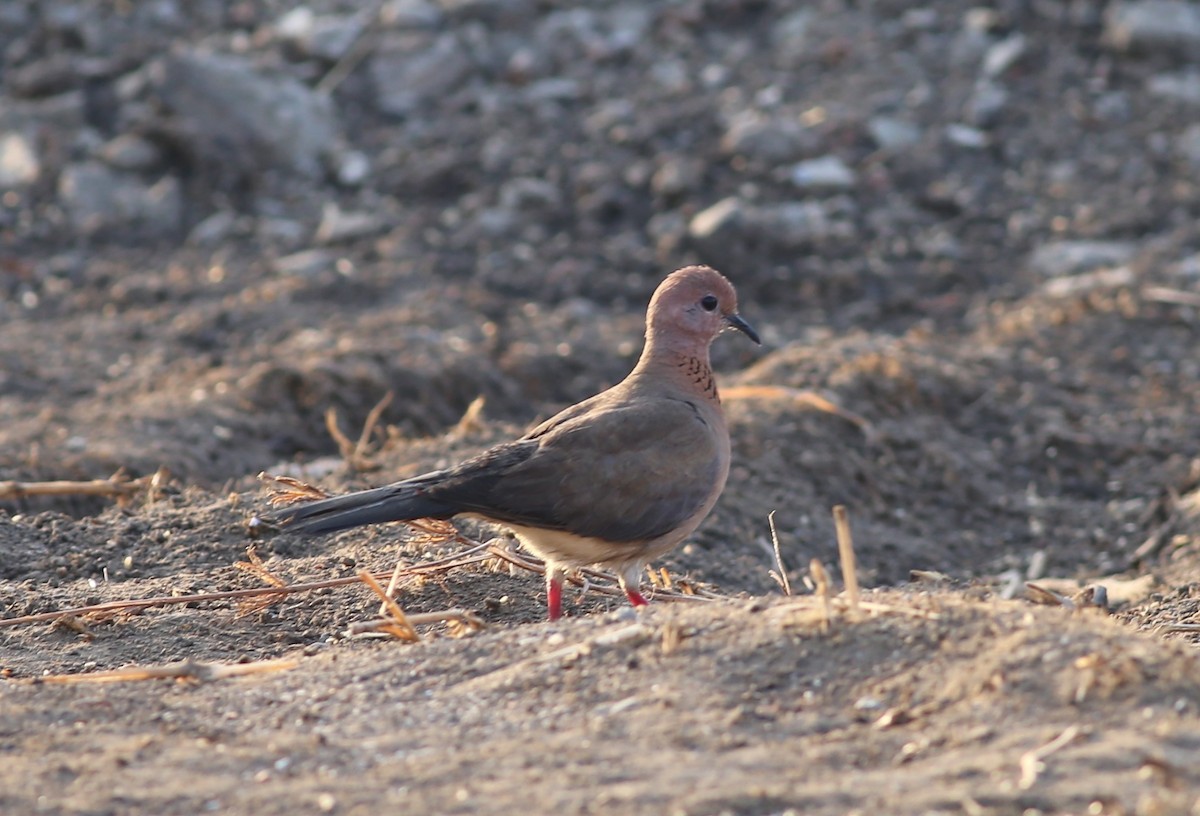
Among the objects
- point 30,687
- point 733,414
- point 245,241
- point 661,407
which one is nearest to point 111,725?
point 30,687

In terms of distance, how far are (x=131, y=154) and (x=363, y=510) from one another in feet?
23.8

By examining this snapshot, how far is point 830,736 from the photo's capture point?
370 cm

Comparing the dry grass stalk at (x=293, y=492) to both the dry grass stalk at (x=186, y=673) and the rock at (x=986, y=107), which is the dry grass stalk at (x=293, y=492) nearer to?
the dry grass stalk at (x=186, y=673)

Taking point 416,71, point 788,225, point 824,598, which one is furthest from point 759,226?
point 824,598

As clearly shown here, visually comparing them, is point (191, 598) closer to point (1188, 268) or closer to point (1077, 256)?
point (1077, 256)

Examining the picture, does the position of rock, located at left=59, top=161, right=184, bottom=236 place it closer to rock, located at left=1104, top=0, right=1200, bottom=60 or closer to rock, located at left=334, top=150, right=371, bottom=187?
rock, located at left=334, top=150, right=371, bottom=187

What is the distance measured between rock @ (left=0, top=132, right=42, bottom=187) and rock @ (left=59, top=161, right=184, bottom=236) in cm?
27

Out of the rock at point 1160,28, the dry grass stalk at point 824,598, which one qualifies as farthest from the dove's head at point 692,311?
the rock at point 1160,28

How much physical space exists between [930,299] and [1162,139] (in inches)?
96.9

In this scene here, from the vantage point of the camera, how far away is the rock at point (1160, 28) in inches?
467

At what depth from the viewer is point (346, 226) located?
435 inches

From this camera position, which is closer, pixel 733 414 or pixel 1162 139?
pixel 733 414

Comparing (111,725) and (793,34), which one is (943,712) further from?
(793,34)

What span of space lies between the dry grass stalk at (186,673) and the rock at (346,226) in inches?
265
